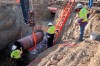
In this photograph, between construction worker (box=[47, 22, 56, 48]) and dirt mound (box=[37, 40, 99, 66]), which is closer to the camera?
dirt mound (box=[37, 40, 99, 66])

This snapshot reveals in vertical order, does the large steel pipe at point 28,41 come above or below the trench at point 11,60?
above

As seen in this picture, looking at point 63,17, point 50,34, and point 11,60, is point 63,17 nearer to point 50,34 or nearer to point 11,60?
point 50,34

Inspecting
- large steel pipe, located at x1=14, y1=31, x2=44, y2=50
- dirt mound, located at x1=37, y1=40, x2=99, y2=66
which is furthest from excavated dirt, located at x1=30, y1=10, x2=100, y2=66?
large steel pipe, located at x1=14, y1=31, x2=44, y2=50

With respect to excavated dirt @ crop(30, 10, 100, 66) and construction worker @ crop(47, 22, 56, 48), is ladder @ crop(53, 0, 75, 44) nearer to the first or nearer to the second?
construction worker @ crop(47, 22, 56, 48)

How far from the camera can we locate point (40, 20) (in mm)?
20500

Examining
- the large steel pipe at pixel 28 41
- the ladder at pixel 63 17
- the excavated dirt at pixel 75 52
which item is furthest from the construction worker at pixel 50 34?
the large steel pipe at pixel 28 41

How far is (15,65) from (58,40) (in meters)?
3.35

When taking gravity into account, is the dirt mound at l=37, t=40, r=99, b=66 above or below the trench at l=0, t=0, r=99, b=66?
above

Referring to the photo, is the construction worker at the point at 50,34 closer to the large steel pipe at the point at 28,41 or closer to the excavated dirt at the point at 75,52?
the excavated dirt at the point at 75,52

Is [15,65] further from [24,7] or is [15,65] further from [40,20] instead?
[40,20]

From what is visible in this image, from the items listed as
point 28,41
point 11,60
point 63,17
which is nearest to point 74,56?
point 28,41

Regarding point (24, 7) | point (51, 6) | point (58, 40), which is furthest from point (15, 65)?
point (51, 6)

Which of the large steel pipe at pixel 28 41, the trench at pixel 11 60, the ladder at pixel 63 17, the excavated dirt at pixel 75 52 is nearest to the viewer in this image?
the excavated dirt at pixel 75 52

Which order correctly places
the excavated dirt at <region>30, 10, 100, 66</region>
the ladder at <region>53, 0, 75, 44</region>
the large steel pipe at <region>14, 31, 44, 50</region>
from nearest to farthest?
the excavated dirt at <region>30, 10, 100, 66</region> < the large steel pipe at <region>14, 31, 44, 50</region> < the ladder at <region>53, 0, 75, 44</region>
